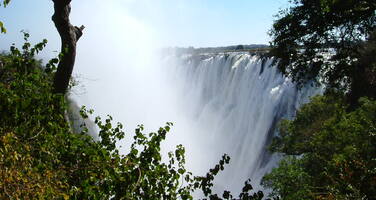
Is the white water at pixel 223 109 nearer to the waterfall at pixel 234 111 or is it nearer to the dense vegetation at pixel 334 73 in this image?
the waterfall at pixel 234 111

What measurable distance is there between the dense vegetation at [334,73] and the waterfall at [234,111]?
27.8 ft

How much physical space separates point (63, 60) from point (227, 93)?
126 feet

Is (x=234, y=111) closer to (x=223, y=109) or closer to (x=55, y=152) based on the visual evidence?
(x=223, y=109)

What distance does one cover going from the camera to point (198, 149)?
48.7m

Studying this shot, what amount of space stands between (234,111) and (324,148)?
25333 mm

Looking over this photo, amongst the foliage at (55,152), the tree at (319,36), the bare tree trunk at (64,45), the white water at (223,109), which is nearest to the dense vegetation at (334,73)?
the tree at (319,36)

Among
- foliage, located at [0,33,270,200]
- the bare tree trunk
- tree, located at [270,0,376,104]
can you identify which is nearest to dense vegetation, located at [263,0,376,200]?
tree, located at [270,0,376,104]

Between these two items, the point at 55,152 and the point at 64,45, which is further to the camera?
the point at 64,45

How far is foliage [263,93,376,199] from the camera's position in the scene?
10462mm

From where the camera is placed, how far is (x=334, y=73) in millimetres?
11219

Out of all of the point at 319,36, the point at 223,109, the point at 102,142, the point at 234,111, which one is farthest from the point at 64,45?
the point at 223,109

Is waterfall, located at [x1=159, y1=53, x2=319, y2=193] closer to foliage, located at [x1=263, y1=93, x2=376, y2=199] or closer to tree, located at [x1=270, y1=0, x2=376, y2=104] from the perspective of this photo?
foliage, located at [x1=263, y1=93, x2=376, y2=199]

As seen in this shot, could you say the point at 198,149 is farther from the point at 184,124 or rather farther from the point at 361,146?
the point at 361,146

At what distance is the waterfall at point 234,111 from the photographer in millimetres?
31578
